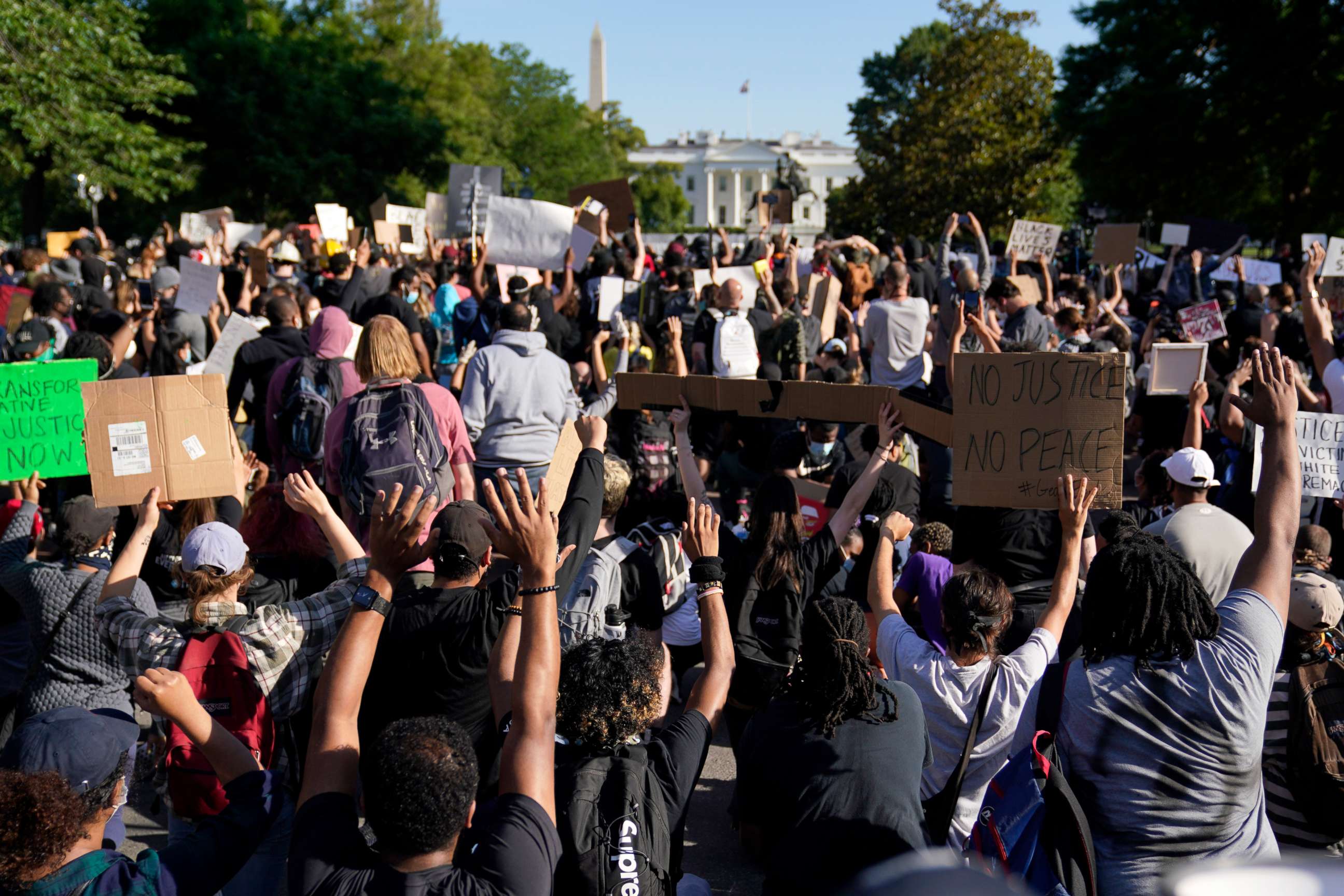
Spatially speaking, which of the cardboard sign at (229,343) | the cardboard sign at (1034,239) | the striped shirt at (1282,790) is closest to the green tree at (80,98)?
the cardboard sign at (229,343)

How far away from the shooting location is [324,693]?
2.49 metres

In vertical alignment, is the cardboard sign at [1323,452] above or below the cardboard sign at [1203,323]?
below

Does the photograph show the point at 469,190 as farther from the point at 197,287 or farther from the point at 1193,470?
the point at 1193,470

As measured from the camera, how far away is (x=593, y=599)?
161 inches

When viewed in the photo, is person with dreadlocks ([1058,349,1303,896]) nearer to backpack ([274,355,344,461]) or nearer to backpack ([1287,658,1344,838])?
backpack ([1287,658,1344,838])

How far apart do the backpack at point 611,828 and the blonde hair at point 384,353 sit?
2590 mm

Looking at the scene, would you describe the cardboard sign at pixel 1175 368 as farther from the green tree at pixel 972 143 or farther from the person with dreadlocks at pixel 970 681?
the green tree at pixel 972 143

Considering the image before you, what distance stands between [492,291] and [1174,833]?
785 centimetres

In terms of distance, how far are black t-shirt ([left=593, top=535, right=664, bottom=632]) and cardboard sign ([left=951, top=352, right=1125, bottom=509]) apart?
124cm

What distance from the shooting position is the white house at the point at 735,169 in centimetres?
13900

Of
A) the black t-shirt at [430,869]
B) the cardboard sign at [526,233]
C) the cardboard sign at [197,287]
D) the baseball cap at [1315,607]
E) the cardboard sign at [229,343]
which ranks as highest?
the cardboard sign at [526,233]

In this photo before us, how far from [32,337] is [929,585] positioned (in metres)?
6.04

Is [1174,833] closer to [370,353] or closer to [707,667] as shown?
[707,667]

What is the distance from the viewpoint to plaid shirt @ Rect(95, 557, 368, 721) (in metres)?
3.15
